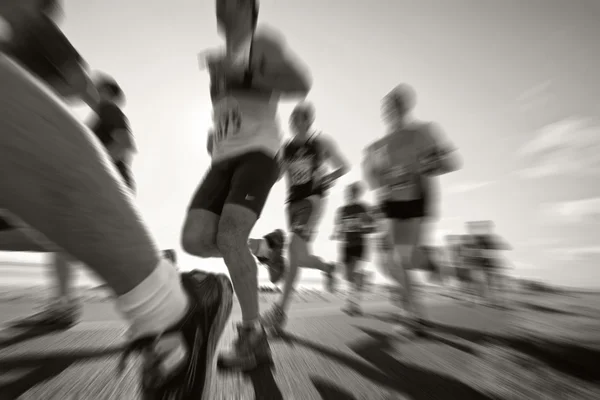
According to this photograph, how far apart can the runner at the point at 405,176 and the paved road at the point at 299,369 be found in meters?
0.75

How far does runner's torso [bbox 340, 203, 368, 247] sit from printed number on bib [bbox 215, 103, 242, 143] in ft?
13.6

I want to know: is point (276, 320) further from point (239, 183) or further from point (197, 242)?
point (239, 183)

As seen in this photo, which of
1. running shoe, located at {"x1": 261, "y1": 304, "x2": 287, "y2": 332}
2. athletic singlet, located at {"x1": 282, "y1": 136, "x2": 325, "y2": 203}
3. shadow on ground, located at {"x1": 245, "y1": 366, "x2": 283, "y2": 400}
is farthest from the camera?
athletic singlet, located at {"x1": 282, "y1": 136, "x2": 325, "y2": 203}

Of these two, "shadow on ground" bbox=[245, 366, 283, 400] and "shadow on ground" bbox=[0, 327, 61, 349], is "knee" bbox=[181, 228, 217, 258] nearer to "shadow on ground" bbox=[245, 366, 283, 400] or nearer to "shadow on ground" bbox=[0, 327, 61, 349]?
"shadow on ground" bbox=[245, 366, 283, 400]

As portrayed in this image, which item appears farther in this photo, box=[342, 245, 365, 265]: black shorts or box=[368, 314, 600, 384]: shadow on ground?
box=[342, 245, 365, 265]: black shorts

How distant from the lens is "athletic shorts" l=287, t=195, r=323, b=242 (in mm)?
3275

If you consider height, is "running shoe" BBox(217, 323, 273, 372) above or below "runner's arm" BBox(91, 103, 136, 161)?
below

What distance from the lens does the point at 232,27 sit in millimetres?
1778

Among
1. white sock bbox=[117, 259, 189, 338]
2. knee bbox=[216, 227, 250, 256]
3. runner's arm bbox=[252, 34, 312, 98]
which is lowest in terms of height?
white sock bbox=[117, 259, 189, 338]

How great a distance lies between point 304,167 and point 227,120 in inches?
57.0

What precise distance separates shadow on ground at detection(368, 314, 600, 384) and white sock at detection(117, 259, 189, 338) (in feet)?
6.79

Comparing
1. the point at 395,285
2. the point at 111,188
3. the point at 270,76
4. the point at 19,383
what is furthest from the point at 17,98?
the point at 395,285

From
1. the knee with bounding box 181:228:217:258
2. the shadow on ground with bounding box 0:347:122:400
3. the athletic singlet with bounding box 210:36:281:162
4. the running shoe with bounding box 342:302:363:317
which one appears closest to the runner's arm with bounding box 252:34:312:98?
the athletic singlet with bounding box 210:36:281:162

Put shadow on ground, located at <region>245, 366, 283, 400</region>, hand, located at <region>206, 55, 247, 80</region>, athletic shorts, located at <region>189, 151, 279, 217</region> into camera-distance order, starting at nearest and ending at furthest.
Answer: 1. shadow on ground, located at <region>245, 366, 283, 400</region>
2. athletic shorts, located at <region>189, 151, 279, 217</region>
3. hand, located at <region>206, 55, 247, 80</region>
